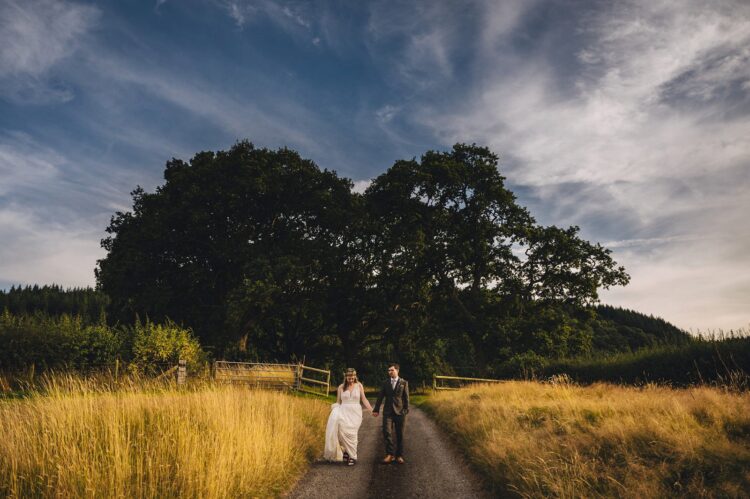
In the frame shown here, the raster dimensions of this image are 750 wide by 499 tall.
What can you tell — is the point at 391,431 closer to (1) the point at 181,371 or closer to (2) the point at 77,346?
(1) the point at 181,371

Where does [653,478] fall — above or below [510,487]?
above

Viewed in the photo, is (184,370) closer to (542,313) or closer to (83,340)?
(83,340)

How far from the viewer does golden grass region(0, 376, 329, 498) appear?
4.83m

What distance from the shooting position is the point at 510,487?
6.38 meters

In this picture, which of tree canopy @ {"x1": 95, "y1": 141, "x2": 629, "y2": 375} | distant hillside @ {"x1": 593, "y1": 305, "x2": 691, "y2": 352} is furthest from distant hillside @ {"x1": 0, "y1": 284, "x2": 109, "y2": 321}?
distant hillside @ {"x1": 593, "y1": 305, "x2": 691, "y2": 352}

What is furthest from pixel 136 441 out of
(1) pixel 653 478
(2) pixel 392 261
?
(2) pixel 392 261

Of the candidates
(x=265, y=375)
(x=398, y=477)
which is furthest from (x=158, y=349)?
(x=398, y=477)

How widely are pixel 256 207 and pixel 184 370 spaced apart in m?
11.7

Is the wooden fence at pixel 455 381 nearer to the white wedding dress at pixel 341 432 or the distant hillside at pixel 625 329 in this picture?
the distant hillside at pixel 625 329

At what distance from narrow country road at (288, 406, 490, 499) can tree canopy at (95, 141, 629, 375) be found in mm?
14406

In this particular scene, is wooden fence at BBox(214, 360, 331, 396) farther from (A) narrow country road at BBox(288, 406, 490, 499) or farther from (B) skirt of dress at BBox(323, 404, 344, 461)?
(B) skirt of dress at BBox(323, 404, 344, 461)

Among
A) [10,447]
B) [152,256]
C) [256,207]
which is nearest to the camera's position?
[10,447]

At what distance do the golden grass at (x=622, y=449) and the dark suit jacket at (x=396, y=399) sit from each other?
1.72 m

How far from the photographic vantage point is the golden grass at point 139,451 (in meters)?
4.83
